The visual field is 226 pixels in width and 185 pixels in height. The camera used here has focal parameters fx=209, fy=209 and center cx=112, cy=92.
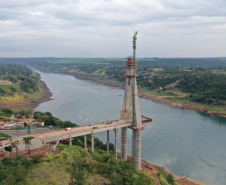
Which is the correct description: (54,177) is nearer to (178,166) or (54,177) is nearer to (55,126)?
(55,126)

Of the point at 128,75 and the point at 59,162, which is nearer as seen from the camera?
the point at 59,162

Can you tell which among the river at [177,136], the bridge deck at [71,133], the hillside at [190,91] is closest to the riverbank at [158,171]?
the river at [177,136]

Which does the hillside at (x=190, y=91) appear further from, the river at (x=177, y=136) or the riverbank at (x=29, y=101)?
the riverbank at (x=29, y=101)

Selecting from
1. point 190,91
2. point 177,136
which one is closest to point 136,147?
point 177,136

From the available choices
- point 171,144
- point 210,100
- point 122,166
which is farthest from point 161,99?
point 122,166

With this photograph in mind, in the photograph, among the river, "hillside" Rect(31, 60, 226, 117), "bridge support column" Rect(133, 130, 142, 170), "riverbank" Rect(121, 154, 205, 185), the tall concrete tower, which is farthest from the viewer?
"hillside" Rect(31, 60, 226, 117)

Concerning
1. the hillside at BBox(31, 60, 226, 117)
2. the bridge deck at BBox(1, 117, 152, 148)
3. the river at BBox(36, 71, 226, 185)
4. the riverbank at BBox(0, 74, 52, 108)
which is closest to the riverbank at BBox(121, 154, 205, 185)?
the river at BBox(36, 71, 226, 185)

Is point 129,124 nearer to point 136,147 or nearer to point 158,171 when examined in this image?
point 136,147

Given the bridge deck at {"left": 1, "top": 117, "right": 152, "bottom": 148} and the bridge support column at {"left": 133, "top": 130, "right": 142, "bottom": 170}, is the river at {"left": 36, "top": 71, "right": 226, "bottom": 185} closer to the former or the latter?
the bridge support column at {"left": 133, "top": 130, "right": 142, "bottom": 170}
